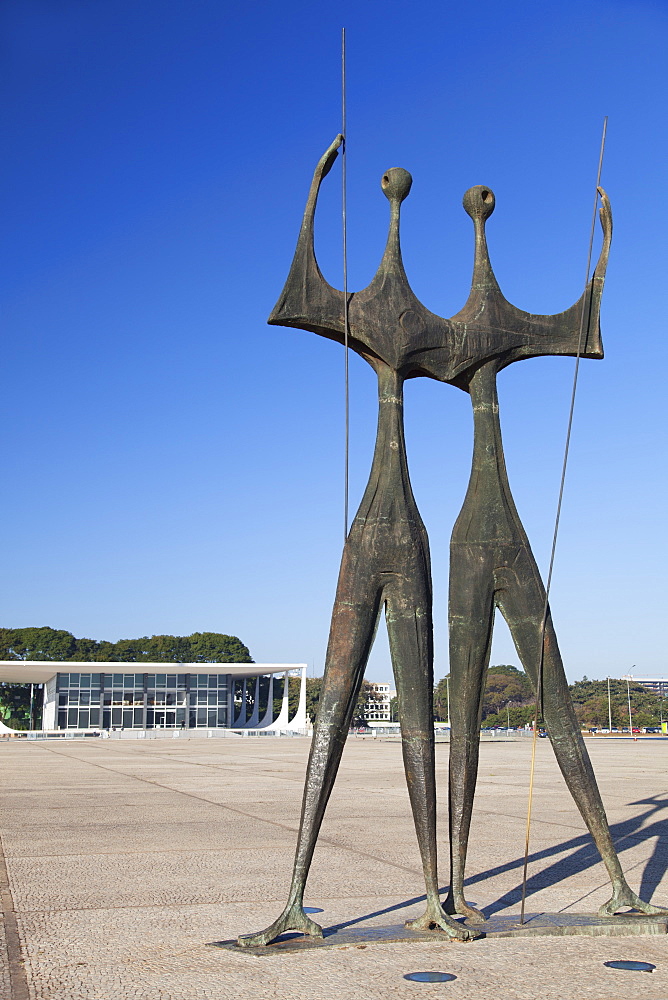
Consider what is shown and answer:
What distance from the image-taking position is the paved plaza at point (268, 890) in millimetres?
4863

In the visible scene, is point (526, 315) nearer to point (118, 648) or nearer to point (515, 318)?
point (515, 318)

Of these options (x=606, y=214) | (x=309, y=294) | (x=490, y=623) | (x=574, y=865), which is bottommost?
(x=574, y=865)

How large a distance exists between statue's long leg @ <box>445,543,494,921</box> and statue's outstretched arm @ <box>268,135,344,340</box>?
1.86 m

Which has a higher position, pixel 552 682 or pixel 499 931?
pixel 552 682

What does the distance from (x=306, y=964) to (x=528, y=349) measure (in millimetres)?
4426

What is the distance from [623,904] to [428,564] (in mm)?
2582

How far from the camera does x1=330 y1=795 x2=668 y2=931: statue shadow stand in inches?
275

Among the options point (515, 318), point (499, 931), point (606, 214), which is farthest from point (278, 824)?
point (606, 214)

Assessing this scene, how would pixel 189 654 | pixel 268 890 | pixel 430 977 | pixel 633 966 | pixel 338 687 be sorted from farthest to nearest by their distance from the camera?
pixel 189 654
pixel 268 890
pixel 338 687
pixel 633 966
pixel 430 977

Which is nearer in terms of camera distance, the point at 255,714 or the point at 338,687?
the point at 338,687

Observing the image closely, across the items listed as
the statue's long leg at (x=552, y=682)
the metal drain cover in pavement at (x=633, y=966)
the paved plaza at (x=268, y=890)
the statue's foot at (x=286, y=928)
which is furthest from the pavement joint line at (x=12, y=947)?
the statue's long leg at (x=552, y=682)

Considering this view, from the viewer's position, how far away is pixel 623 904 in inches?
251

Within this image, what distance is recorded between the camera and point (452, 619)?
677cm

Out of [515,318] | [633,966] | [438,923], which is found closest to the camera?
[633,966]
